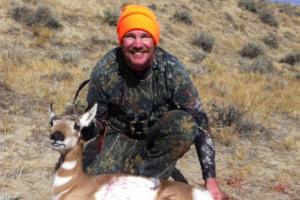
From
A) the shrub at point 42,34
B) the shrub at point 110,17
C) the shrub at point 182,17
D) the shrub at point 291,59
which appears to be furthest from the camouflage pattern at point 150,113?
the shrub at point 182,17

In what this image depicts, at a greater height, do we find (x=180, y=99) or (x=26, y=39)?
(x=180, y=99)

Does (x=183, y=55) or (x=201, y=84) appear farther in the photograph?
(x=183, y=55)

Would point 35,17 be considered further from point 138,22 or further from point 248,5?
point 248,5

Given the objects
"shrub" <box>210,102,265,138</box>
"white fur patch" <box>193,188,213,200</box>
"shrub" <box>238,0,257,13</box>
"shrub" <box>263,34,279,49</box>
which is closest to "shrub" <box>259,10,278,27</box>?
"shrub" <box>238,0,257,13</box>

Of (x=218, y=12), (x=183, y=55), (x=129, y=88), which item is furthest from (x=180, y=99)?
(x=218, y=12)

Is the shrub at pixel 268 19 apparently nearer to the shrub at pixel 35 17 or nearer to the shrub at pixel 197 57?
the shrub at pixel 197 57

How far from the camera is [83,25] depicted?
15766 millimetres

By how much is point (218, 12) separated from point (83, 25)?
35.7 feet

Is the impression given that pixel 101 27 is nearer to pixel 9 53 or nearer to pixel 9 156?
pixel 9 53

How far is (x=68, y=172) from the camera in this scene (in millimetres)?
4301

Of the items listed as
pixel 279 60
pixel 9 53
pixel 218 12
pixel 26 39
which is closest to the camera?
pixel 9 53

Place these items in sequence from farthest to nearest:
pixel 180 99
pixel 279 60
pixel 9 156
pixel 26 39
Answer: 1. pixel 279 60
2. pixel 26 39
3. pixel 9 156
4. pixel 180 99

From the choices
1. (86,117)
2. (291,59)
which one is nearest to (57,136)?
(86,117)

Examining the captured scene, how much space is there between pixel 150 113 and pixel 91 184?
1241 millimetres
